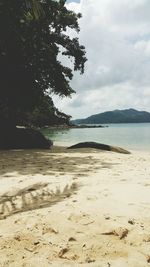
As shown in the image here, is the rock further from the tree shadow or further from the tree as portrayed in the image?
the tree shadow

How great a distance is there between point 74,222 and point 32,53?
17.8 metres

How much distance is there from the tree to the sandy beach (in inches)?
459

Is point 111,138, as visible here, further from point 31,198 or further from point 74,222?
point 74,222

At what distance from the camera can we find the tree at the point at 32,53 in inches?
736

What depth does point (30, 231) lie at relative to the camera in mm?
4555

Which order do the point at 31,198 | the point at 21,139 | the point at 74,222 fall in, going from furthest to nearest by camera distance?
1. the point at 21,139
2. the point at 31,198
3. the point at 74,222

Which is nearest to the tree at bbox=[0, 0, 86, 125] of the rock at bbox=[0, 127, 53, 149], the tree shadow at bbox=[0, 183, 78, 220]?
the rock at bbox=[0, 127, 53, 149]

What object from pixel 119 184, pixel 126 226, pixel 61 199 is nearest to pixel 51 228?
pixel 126 226

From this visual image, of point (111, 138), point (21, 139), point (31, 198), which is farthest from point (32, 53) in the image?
point (111, 138)

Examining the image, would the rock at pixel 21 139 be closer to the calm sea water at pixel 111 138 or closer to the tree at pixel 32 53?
the tree at pixel 32 53

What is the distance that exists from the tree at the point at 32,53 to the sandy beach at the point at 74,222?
11668mm

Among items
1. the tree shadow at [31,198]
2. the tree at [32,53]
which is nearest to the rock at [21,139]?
the tree at [32,53]

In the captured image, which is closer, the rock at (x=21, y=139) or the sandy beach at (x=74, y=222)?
the sandy beach at (x=74, y=222)

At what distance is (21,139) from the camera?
21.2 meters
